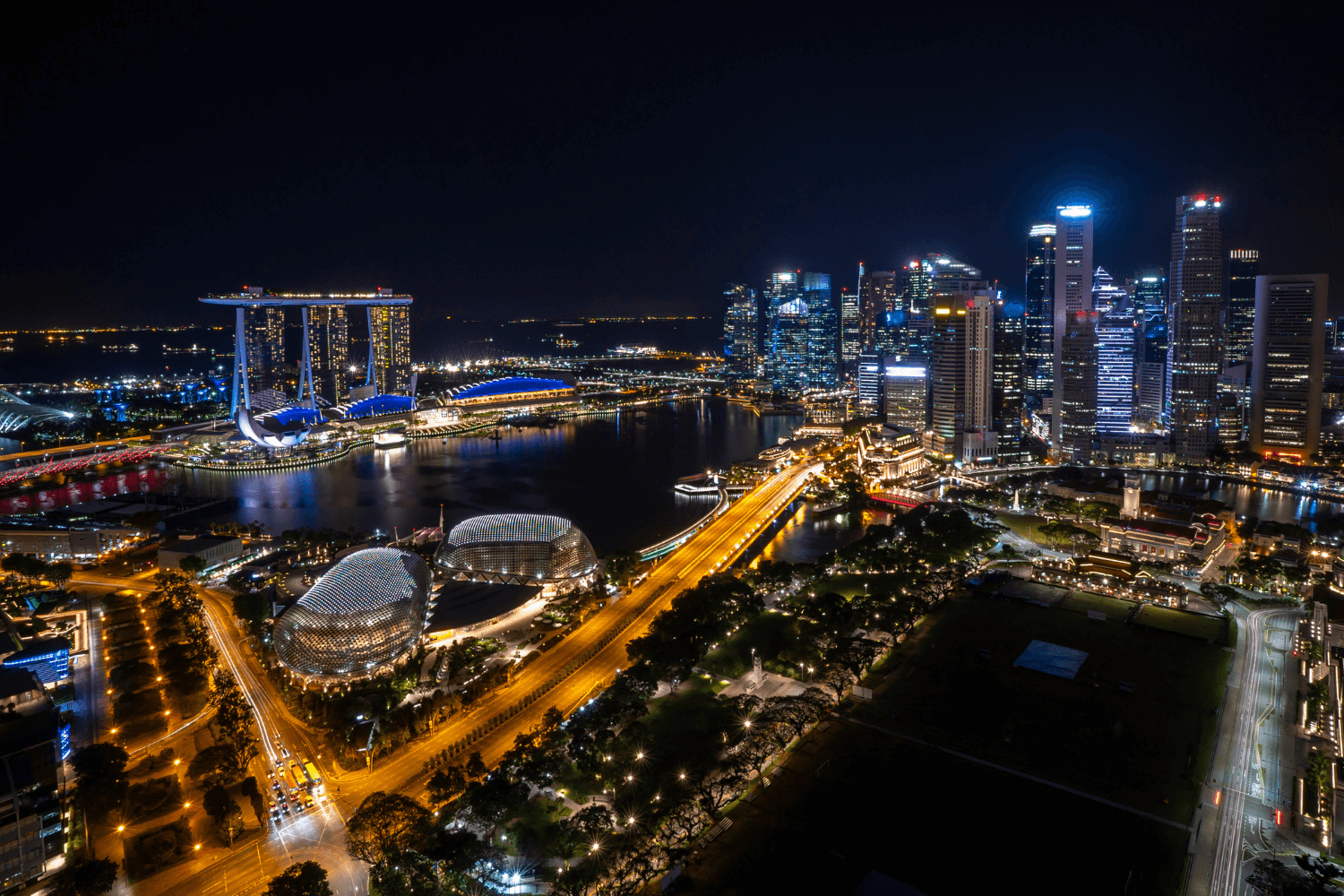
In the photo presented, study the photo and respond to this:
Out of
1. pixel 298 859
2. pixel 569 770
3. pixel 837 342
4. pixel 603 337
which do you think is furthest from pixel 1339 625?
pixel 603 337

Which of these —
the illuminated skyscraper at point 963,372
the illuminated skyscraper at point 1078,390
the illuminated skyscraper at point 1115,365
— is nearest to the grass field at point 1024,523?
the illuminated skyscraper at point 963,372

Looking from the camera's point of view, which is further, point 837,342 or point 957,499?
point 837,342

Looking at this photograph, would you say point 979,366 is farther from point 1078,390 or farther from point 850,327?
point 850,327

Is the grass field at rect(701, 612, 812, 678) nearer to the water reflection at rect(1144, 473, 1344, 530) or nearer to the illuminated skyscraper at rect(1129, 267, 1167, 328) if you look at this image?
the water reflection at rect(1144, 473, 1344, 530)

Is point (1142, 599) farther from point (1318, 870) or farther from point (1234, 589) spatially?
point (1318, 870)

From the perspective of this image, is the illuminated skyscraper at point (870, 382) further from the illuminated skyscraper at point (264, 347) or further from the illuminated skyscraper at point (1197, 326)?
the illuminated skyscraper at point (264, 347)

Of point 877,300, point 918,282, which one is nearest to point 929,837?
point 918,282
